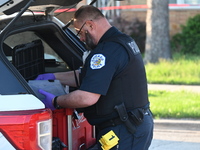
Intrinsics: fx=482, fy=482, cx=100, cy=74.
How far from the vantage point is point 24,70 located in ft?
13.0

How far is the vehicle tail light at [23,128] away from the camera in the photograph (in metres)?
2.75

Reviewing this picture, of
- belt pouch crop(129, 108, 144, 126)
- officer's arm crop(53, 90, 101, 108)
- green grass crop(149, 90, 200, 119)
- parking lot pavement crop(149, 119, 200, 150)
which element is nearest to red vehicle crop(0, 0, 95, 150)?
officer's arm crop(53, 90, 101, 108)

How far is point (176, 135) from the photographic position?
281 inches

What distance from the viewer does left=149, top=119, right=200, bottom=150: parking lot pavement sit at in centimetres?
649

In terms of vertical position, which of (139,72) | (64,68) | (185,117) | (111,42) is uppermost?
(111,42)

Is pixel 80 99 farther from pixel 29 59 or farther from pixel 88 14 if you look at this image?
pixel 29 59

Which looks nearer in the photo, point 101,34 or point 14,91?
point 14,91

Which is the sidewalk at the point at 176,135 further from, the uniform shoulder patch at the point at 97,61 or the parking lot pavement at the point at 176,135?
the uniform shoulder patch at the point at 97,61

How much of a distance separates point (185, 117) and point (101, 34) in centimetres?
460

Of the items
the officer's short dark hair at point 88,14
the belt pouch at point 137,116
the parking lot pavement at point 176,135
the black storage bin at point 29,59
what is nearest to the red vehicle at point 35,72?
the black storage bin at point 29,59

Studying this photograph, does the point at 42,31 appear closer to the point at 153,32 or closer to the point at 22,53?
the point at 22,53

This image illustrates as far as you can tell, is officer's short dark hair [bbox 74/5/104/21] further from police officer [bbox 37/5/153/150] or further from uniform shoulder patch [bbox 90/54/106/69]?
uniform shoulder patch [bbox 90/54/106/69]

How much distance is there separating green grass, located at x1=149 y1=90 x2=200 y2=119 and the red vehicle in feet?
12.2

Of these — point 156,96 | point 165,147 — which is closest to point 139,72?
point 165,147
